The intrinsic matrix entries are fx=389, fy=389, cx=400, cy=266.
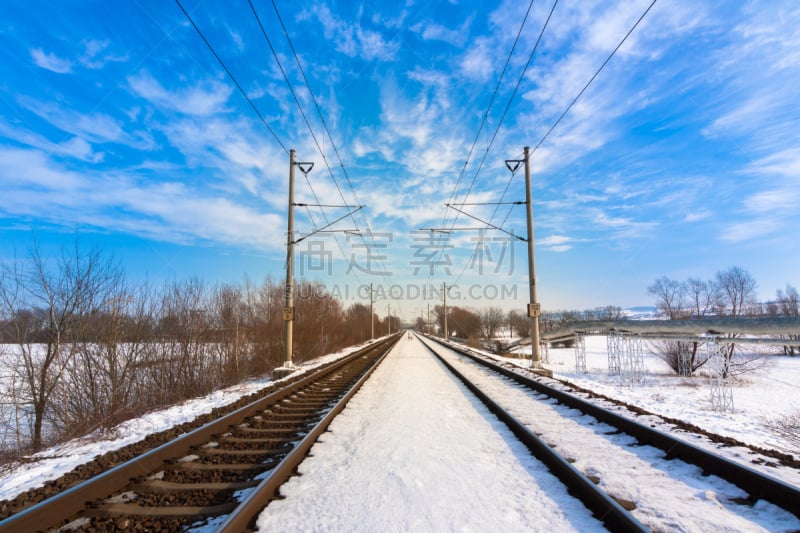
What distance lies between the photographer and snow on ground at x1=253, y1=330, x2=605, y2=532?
3064mm

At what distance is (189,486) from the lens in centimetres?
369

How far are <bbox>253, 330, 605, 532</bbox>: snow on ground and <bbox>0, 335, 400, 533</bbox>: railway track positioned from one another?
29 cm

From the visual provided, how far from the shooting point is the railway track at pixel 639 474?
3080 millimetres

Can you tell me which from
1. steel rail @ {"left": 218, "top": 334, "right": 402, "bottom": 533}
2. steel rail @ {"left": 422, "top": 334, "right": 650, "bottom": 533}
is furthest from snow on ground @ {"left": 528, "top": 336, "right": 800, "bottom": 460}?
steel rail @ {"left": 218, "top": 334, "right": 402, "bottom": 533}

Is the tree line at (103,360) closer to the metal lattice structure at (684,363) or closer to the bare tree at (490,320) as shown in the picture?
the metal lattice structure at (684,363)

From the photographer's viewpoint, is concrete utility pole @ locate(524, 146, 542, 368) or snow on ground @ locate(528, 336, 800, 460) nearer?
snow on ground @ locate(528, 336, 800, 460)

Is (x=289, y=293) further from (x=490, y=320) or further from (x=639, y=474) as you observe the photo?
(x=490, y=320)

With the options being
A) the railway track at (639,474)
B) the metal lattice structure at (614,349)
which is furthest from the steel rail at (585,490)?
the metal lattice structure at (614,349)

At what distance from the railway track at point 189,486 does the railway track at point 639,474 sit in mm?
2784

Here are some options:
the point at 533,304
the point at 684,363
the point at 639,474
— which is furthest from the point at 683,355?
the point at 639,474

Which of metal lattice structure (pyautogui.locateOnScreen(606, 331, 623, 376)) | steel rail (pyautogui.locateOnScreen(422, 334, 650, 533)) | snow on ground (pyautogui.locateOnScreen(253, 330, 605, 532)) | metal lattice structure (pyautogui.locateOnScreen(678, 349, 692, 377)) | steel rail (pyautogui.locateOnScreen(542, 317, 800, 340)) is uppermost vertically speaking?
steel rail (pyautogui.locateOnScreen(542, 317, 800, 340))

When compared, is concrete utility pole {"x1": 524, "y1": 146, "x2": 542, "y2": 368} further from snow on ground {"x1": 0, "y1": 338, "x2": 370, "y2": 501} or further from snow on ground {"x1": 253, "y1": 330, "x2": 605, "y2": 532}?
snow on ground {"x1": 0, "y1": 338, "x2": 370, "y2": 501}

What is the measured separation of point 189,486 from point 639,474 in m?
4.47

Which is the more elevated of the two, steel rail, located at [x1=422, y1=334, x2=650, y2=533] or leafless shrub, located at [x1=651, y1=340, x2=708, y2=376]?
steel rail, located at [x1=422, y1=334, x2=650, y2=533]
